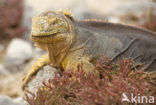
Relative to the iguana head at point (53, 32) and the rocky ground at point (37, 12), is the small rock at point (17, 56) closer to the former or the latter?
the rocky ground at point (37, 12)

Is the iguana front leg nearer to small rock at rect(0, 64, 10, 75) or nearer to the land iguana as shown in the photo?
the land iguana

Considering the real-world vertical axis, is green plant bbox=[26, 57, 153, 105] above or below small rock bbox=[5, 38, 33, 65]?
above

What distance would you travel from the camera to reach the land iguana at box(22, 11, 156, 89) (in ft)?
13.9

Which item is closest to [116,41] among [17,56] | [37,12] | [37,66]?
[37,66]

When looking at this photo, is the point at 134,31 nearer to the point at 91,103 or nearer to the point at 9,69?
the point at 91,103

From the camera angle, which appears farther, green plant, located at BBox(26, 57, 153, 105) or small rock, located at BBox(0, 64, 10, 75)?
small rock, located at BBox(0, 64, 10, 75)

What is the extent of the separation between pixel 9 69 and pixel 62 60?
5891 millimetres

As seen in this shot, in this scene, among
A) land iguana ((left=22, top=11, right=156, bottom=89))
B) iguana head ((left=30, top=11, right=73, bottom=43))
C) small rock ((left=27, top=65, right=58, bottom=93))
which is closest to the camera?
iguana head ((left=30, top=11, right=73, bottom=43))

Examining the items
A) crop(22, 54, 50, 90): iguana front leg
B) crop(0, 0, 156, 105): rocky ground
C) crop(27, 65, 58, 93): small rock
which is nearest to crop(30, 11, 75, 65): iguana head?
crop(27, 65, 58, 93): small rock

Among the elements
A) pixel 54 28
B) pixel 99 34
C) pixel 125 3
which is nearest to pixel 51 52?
pixel 54 28

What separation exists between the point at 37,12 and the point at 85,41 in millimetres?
9240

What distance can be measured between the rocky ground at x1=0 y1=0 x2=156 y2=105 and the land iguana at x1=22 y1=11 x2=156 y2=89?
4.40 meters

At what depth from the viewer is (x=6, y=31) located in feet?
40.9

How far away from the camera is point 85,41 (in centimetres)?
479
